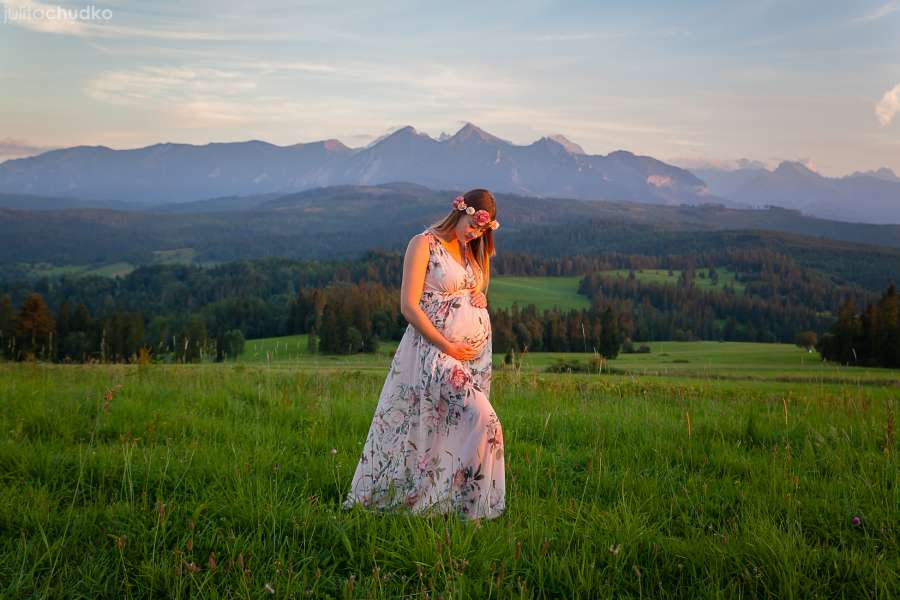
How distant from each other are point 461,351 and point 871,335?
50.3 metres

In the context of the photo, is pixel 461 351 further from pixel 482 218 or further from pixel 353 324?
pixel 353 324

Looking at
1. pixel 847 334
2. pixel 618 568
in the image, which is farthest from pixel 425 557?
pixel 847 334

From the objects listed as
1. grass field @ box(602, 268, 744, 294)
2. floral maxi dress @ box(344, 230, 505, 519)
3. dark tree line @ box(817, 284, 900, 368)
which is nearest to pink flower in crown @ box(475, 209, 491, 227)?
floral maxi dress @ box(344, 230, 505, 519)

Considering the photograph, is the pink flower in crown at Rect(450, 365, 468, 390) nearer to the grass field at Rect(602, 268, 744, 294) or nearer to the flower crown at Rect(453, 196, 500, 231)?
the flower crown at Rect(453, 196, 500, 231)

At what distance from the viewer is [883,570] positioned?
335cm

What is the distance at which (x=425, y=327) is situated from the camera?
4.67m

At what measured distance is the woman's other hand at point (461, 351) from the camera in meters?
4.73

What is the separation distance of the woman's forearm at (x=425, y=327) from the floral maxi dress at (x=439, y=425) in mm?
70

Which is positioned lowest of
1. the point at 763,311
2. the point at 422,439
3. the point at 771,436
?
the point at 763,311

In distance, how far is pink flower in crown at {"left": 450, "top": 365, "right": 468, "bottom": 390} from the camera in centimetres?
455

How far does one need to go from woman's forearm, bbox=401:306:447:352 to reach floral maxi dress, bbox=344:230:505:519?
70 mm

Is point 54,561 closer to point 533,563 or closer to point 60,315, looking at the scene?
point 533,563

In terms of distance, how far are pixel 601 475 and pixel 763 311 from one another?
129281 millimetres

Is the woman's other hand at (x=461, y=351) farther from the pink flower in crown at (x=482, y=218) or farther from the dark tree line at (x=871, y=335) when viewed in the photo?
the dark tree line at (x=871, y=335)
